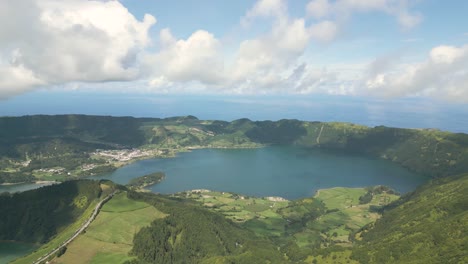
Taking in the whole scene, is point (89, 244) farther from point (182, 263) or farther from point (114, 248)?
point (182, 263)

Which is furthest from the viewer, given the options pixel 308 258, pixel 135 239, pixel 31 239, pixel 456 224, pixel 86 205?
pixel 86 205

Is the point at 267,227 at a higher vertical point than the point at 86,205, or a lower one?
lower

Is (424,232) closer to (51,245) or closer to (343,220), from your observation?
(343,220)

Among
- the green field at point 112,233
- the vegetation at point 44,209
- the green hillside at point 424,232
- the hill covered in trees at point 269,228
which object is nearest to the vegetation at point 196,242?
the hill covered in trees at point 269,228

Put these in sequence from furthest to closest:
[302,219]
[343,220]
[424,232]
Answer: [343,220] < [302,219] < [424,232]

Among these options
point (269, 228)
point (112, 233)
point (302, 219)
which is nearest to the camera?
point (112, 233)

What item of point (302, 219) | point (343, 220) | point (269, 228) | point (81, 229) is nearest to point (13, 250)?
point (81, 229)

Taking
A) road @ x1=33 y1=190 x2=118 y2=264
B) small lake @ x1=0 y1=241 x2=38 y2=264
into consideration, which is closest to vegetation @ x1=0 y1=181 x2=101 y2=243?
small lake @ x1=0 y1=241 x2=38 y2=264

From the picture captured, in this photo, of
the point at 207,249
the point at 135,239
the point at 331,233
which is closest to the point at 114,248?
the point at 135,239
